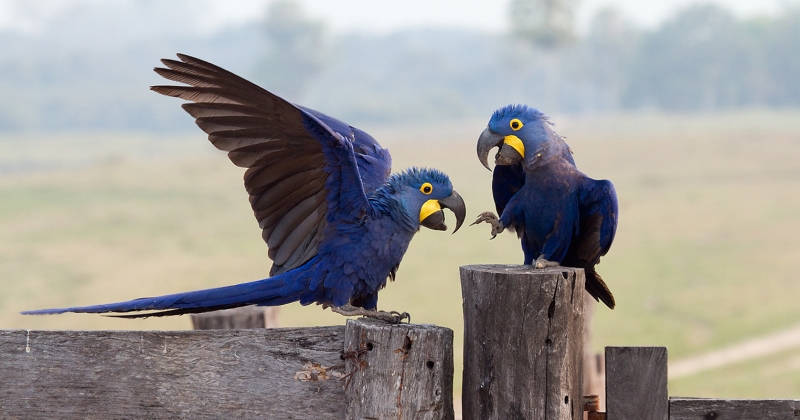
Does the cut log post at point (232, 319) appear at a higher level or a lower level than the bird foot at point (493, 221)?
lower

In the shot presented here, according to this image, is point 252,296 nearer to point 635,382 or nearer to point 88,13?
point 635,382

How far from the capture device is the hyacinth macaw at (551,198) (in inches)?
123

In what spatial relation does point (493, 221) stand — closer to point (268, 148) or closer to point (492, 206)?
point (268, 148)

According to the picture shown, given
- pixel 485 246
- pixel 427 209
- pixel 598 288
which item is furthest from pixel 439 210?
pixel 485 246

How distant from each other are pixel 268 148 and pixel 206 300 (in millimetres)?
674

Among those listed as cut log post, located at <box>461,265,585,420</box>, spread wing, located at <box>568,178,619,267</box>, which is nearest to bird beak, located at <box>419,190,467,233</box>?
spread wing, located at <box>568,178,619,267</box>

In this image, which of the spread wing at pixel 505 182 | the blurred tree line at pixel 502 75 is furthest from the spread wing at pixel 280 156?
the blurred tree line at pixel 502 75

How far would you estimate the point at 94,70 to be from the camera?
4114 inches

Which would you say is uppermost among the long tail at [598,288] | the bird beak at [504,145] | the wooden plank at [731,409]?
the bird beak at [504,145]

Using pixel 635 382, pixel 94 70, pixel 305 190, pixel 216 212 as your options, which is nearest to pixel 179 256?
pixel 216 212

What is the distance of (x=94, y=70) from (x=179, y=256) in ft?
307

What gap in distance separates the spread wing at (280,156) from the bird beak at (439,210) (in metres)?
0.23

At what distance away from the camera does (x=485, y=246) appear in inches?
795

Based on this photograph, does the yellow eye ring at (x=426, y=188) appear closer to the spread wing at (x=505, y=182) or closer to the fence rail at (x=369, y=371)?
the spread wing at (x=505, y=182)
